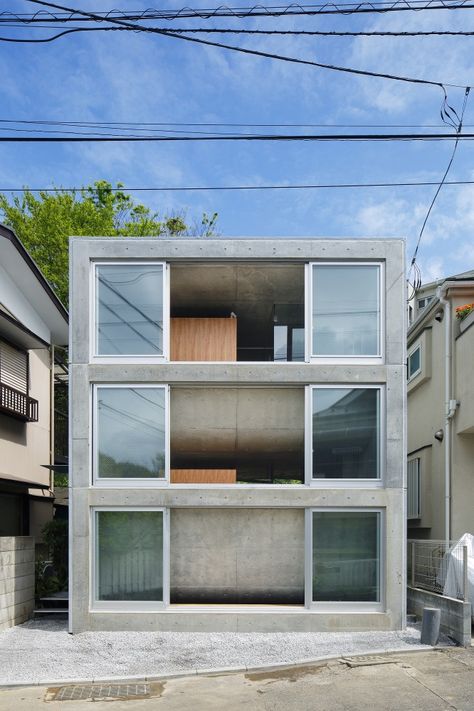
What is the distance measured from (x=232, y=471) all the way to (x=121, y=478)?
2.12m

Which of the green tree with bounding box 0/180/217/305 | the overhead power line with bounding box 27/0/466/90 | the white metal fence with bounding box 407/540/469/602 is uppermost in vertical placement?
the green tree with bounding box 0/180/217/305

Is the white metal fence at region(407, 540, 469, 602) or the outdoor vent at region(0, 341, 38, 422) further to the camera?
the outdoor vent at region(0, 341, 38, 422)

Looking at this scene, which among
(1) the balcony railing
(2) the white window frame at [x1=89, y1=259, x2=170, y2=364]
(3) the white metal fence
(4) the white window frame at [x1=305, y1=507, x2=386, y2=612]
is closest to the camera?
(3) the white metal fence

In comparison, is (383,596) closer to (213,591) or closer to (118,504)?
(213,591)

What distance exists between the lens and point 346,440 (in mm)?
12273

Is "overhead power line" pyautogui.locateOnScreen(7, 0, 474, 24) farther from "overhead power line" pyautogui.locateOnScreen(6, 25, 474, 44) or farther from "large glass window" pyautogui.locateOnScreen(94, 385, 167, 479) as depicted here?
"large glass window" pyautogui.locateOnScreen(94, 385, 167, 479)

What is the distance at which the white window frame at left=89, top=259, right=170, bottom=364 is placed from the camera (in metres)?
12.4

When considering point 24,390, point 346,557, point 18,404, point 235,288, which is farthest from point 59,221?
point 346,557

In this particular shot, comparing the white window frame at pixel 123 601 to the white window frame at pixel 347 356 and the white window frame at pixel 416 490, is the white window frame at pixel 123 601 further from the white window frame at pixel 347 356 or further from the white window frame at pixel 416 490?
the white window frame at pixel 416 490

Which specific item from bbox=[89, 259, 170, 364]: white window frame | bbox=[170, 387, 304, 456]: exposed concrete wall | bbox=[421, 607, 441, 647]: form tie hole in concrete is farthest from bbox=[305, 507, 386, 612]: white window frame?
bbox=[89, 259, 170, 364]: white window frame

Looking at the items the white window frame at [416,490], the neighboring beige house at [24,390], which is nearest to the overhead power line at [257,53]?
the neighboring beige house at [24,390]

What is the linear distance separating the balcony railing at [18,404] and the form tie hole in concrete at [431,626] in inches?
388

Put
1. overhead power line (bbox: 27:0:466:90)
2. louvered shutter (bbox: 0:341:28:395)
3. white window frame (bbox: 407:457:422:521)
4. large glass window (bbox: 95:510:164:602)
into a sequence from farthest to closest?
white window frame (bbox: 407:457:422:521)
louvered shutter (bbox: 0:341:28:395)
large glass window (bbox: 95:510:164:602)
overhead power line (bbox: 27:0:466:90)

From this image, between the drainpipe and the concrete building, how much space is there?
10.0 ft
